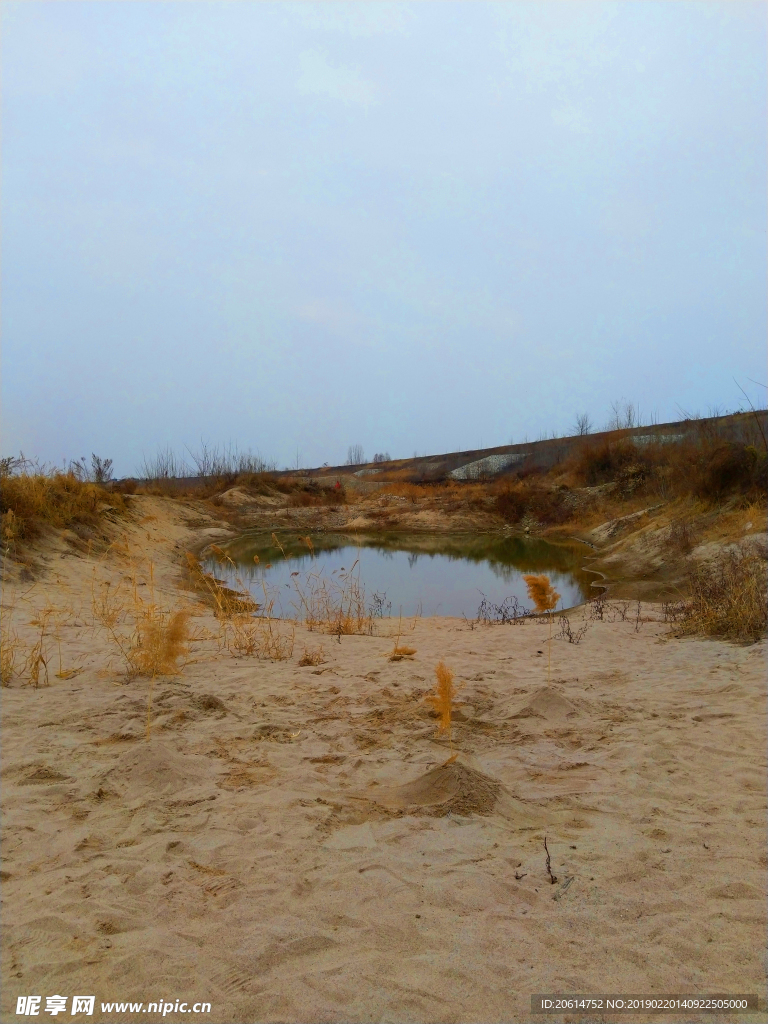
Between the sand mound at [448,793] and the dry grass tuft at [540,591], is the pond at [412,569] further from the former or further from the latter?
the sand mound at [448,793]

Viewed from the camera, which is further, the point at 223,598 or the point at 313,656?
the point at 223,598

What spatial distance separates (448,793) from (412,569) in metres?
13.0

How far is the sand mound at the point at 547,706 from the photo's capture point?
471cm

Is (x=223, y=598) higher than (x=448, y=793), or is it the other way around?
(x=223, y=598)

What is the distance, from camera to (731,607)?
6824mm

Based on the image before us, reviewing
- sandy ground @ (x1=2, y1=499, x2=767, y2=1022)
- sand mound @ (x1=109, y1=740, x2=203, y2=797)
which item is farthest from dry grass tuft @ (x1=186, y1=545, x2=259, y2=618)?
sand mound @ (x1=109, y1=740, x2=203, y2=797)

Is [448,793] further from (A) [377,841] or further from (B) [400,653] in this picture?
(B) [400,653]

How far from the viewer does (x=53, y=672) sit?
5289mm

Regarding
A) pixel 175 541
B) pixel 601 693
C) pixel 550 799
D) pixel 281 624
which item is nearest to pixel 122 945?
pixel 550 799

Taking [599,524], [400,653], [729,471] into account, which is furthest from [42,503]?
[599,524]

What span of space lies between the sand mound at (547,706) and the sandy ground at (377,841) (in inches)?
0.6

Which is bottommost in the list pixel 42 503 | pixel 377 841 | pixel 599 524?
pixel 377 841

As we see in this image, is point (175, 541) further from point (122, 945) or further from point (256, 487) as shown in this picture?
point (122, 945)

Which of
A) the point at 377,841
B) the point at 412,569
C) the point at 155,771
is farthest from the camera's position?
the point at 412,569
